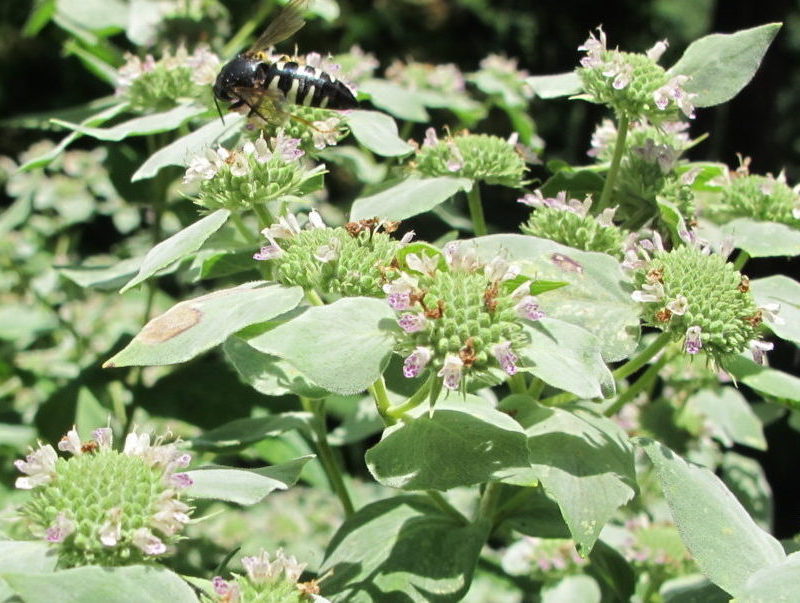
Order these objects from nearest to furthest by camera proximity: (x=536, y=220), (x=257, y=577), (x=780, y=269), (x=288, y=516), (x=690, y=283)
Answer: (x=257, y=577)
(x=690, y=283)
(x=536, y=220)
(x=288, y=516)
(x=780, y=269)

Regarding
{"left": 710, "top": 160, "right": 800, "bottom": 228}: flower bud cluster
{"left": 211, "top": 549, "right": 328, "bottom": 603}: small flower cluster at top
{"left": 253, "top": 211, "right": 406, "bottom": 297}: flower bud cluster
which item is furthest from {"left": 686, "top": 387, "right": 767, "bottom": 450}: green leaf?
{"left": 211, "top": 549, "right": 328, "bottom": 603}: small flower cluster at top

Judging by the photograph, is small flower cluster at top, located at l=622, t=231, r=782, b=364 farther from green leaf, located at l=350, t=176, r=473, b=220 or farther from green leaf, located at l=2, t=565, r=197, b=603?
green leaf, located at l=2, t=565, r=197, b=603

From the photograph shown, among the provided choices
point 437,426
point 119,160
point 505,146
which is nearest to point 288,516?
point 119,160

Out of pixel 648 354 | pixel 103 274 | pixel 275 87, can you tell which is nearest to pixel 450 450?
pixel 648 354

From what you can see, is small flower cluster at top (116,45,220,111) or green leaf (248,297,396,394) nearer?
green leaf (248,297,396,394)

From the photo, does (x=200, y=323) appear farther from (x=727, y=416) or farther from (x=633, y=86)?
(x=727, y=416)

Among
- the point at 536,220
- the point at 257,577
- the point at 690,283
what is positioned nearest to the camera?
the point at 257,577

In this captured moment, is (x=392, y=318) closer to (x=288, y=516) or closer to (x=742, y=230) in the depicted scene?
(x=742, y=230)
